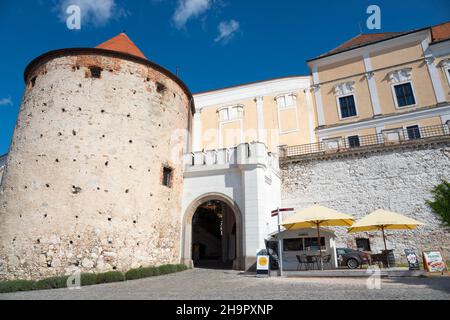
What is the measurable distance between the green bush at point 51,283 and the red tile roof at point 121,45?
11.7 meters

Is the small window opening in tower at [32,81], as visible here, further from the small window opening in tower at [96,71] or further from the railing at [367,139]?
the railing at [367,139]

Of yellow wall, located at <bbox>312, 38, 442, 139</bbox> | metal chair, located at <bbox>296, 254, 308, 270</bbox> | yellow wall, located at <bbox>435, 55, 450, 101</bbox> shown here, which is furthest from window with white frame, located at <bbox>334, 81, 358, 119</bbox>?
metal chair, located at <bbox>296, 254, 308, 270</bbox>

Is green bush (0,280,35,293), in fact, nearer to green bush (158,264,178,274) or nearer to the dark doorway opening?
green bush (158,264,178,274)

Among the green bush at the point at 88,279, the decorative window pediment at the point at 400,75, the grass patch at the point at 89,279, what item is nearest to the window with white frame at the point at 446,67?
the decorative window pediment at the point at 400,75

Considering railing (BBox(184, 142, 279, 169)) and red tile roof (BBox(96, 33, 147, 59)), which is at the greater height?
red tile roof (BBox(96, 33, 147, 59))

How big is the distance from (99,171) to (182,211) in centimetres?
504

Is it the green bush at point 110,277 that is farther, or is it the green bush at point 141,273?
the green bush at point 141,273

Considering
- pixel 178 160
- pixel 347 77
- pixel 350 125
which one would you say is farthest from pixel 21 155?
A: pixel 347 77

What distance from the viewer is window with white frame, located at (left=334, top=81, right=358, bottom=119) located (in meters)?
23.3

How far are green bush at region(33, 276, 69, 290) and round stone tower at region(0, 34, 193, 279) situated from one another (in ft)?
4.02

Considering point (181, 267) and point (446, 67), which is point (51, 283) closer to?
point (181, 267)

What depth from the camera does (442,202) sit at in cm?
1409

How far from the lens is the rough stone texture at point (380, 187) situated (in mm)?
15523

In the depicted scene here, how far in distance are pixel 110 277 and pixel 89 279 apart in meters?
0.80
